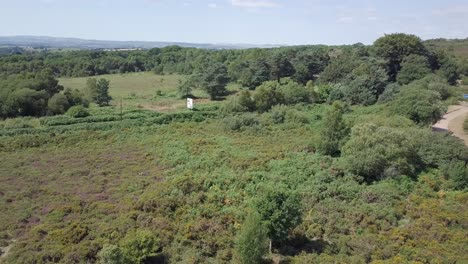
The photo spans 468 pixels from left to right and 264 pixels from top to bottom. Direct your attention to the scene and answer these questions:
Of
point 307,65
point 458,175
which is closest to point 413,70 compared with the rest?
point 307,65

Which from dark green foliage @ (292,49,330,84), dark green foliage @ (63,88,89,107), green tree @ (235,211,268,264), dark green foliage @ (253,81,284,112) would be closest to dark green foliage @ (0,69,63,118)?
dark green foliage @ (63,88,89,107)

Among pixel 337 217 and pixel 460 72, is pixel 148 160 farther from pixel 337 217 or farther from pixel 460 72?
pixel 460 72

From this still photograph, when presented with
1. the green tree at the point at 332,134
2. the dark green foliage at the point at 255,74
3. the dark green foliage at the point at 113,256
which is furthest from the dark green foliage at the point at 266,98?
the dark green foliage at the point at 113,256

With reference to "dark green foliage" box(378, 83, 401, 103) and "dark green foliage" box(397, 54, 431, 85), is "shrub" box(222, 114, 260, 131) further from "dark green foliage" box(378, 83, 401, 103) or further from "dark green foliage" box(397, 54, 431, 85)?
"dark green foliage" box(397, 54, 431, 85)

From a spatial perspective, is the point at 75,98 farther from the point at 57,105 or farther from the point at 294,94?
the point at 294,94

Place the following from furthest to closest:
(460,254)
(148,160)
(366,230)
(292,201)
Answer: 1. (148,160)
2. (366,230)
3. (292,201)
4. (460,254)

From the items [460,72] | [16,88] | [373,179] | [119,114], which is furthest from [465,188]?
[460,72]
